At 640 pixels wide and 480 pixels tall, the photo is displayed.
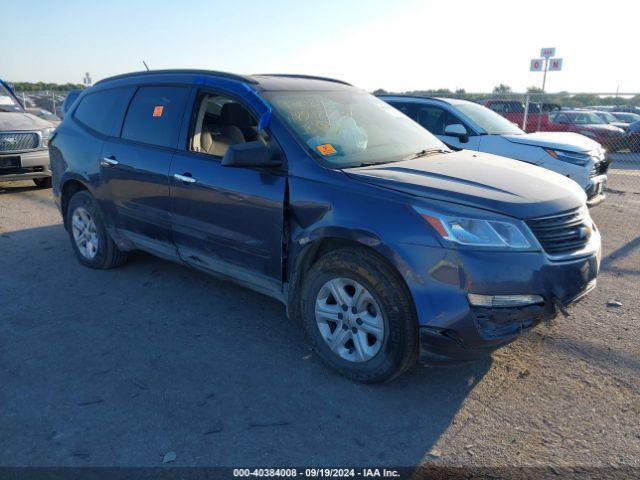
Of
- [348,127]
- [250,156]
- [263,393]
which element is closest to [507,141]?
[348,127]

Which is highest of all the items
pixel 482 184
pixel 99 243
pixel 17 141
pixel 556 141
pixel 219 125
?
pixel 219 125

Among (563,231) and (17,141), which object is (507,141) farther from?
(17,141)

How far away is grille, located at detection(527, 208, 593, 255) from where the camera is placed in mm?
2998

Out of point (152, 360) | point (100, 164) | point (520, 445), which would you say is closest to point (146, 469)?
point (152, 360)

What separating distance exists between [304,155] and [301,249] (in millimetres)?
616

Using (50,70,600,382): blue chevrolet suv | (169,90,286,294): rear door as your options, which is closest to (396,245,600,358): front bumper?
(50,70,600,382): blue chevrolet suv

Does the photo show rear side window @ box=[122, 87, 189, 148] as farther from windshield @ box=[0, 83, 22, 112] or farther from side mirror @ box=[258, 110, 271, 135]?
windshield @ box=[0, 83, 22, 112]

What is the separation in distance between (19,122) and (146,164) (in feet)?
22.1

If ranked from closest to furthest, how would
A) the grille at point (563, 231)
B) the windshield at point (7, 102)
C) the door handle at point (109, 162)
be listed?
the grille at point (563, 231) → the door handle at point (109, 162) → the windshield at point (7, 102)

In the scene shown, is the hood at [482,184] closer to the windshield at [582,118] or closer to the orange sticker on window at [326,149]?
the orange sticker on window at [326,149]

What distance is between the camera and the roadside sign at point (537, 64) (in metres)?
19.2

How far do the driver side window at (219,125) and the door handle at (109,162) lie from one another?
0.98 m

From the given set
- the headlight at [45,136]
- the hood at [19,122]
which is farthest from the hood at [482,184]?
the hood at [19,122]

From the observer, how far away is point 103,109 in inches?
203
